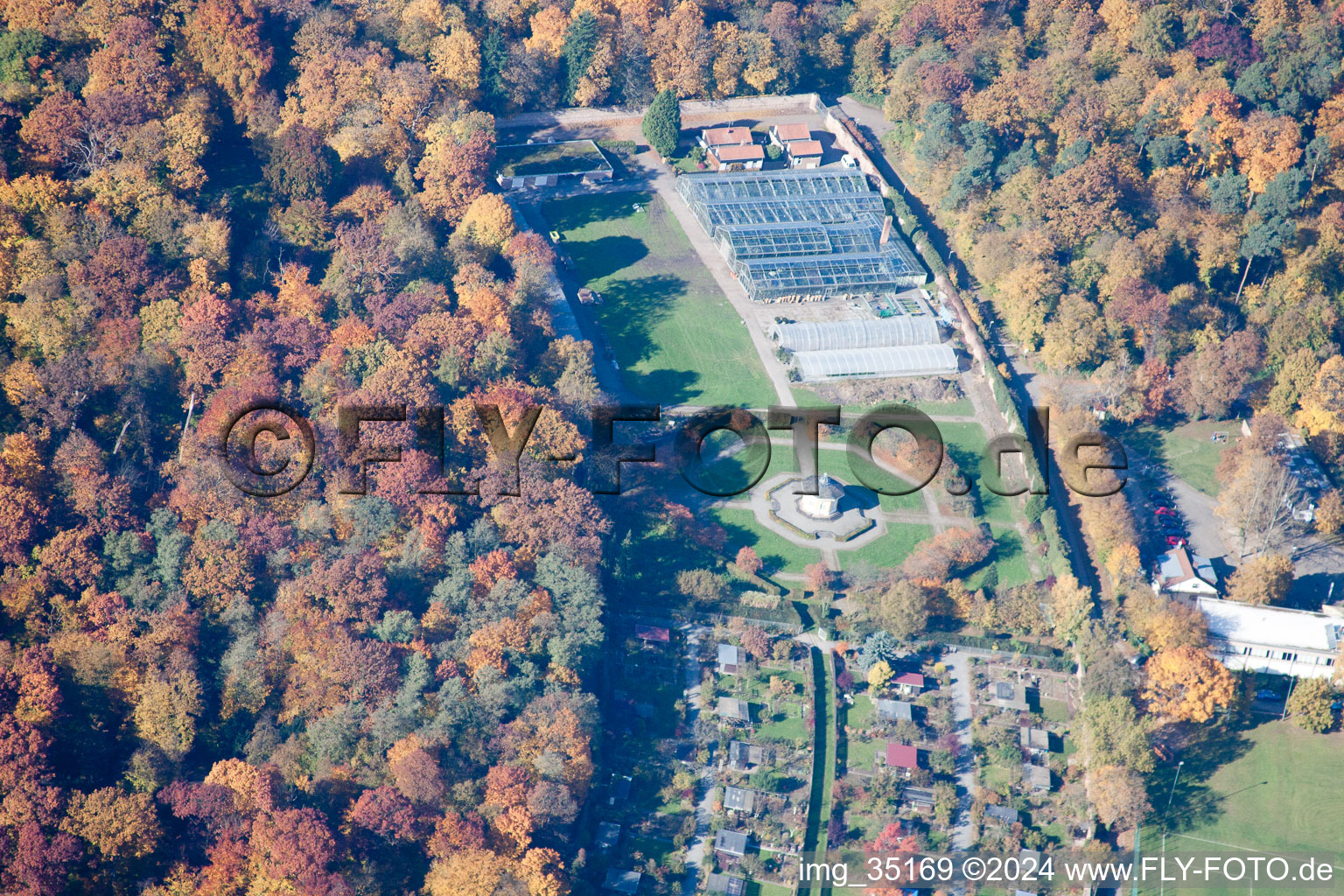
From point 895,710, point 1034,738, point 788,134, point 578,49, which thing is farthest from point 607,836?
point 578,49

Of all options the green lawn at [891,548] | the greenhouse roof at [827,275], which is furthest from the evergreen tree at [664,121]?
the green lawn at [891,548]

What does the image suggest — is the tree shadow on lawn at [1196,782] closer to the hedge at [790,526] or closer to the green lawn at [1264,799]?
the green lawn at [1264,799]

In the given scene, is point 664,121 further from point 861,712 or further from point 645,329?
point 861,712

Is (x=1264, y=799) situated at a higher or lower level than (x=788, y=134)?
lower

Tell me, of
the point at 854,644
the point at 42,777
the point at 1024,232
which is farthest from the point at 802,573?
the point at 42,777

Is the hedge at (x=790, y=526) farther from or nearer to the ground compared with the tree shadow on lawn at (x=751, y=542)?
farther from the ground

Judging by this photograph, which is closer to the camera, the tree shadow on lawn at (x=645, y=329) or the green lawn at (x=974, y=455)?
the green lawn at (x=974, y=455)

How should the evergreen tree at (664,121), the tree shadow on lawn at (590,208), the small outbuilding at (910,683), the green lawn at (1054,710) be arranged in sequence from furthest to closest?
the evergreen tree at (664,121) < the tree shadow on lawn at (590,208) < the small outbuilding at (910,683) < the green lawn at (1054,710)

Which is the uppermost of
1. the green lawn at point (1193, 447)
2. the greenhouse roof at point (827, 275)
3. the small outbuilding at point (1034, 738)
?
the greenhouse roof at point (827, 275)
